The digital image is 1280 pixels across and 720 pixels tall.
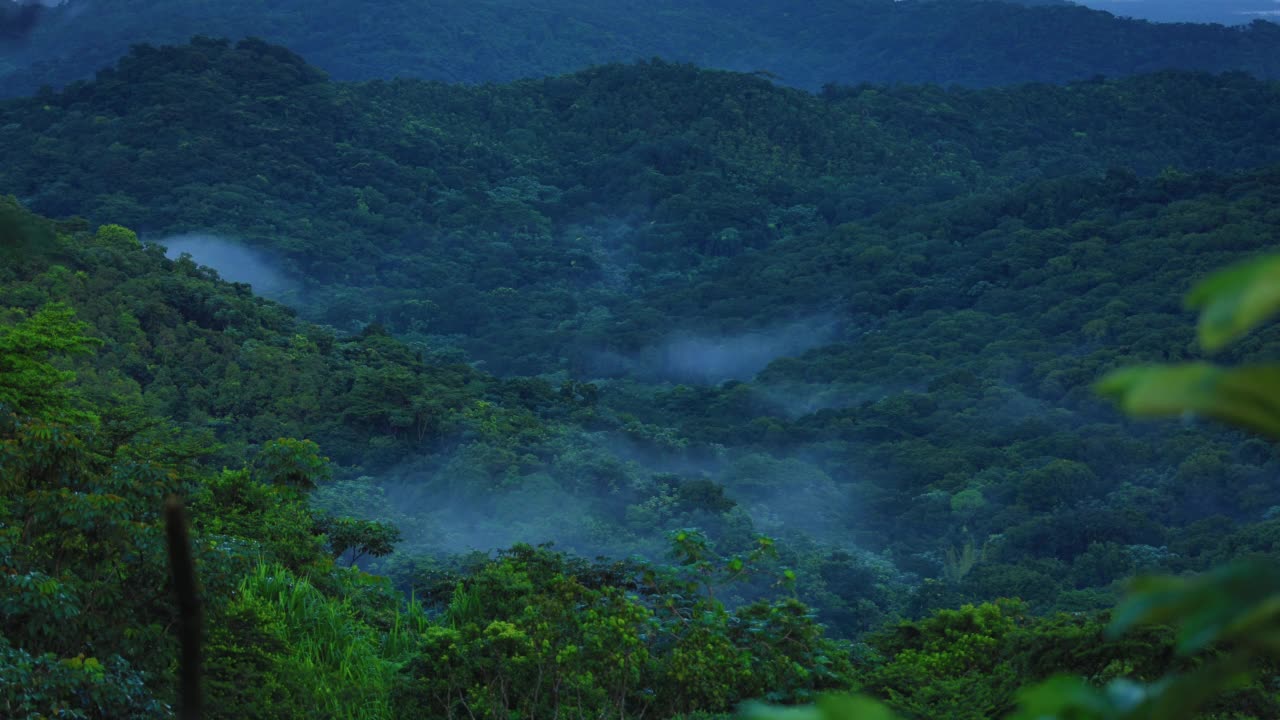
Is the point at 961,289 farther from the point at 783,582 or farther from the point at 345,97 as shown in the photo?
the point at 783,582

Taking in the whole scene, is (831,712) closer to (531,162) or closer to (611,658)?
(611,658)

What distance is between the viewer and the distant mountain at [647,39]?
5394 centimetres

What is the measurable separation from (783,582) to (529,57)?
184 feet

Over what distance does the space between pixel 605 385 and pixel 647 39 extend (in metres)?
44.5

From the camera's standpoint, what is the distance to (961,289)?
89.9 ft

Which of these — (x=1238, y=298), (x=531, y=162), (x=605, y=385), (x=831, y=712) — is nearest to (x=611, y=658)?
(x=831, y=712)

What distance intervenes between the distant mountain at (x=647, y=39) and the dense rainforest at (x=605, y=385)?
15.2 m

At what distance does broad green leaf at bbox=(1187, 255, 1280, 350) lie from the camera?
1.33ft

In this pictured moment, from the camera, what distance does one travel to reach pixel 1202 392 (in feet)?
1.48

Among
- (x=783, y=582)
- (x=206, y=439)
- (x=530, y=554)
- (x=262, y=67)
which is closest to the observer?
(x=783, y=582)

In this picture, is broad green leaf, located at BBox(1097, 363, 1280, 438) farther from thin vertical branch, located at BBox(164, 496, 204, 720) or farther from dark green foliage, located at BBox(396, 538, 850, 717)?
dark green foliage, located at BBox(396, 538, 850, 717)

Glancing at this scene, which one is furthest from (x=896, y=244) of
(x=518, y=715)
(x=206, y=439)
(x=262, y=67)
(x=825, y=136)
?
(x=518, y=715)

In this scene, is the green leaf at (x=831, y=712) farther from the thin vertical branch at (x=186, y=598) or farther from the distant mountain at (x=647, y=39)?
the distant mountain at (x=647, y=39)

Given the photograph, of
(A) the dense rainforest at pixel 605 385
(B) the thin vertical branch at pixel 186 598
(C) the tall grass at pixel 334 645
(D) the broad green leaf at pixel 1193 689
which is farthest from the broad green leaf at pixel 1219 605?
(C) the tall grass at pixel 334 645
